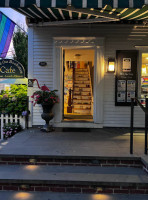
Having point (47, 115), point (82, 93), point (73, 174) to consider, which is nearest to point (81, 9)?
point (47, 115)

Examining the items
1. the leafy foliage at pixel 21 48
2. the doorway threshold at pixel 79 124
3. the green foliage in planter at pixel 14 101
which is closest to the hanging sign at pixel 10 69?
the green foliage in planter at pixel 14 101

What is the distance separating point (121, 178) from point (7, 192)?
177 centimetres

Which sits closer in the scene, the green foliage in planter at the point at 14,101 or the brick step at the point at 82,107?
the green foliage in planter at the point at 14,101

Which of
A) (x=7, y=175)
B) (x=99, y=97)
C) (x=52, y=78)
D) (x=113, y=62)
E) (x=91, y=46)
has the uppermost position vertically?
(x=91, y=46)

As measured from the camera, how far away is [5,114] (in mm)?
6285

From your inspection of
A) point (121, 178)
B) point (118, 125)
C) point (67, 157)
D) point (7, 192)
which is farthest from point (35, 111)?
point (121, 178)

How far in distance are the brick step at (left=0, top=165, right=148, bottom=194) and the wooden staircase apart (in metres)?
5.36

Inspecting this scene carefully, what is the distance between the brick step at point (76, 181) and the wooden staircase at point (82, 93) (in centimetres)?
536

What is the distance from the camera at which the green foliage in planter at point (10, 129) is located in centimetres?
591

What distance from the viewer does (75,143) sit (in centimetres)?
472

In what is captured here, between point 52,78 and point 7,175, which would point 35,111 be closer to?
point 52,78

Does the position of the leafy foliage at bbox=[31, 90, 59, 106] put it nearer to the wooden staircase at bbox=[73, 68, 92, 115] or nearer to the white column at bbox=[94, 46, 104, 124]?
the white column at bbox=[94, 46, 104, 124]

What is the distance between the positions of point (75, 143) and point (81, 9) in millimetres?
3064

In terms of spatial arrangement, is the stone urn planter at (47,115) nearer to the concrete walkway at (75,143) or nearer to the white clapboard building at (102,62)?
the concrete walkway at (75,143)
